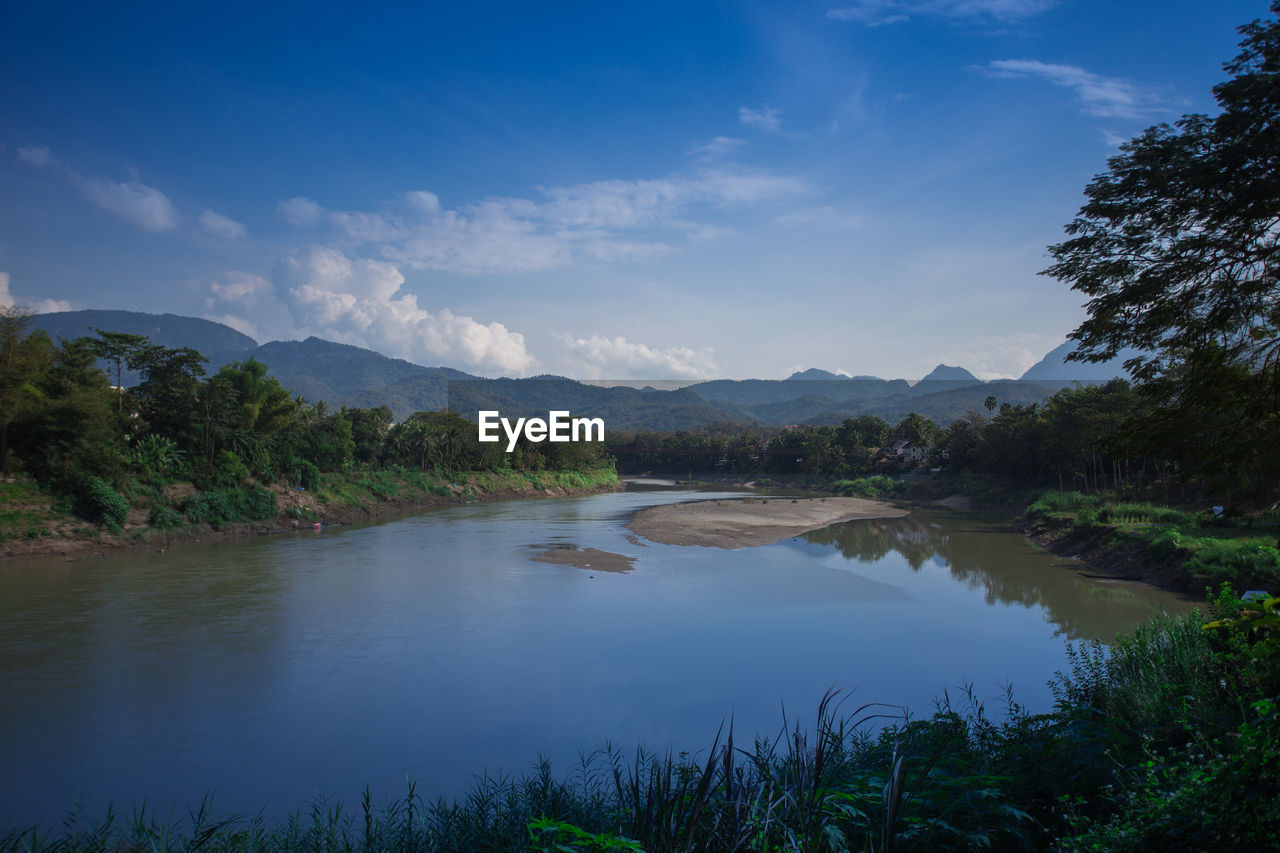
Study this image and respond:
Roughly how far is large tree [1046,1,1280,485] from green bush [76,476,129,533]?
2773 cm

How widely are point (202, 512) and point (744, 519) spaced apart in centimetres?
2407

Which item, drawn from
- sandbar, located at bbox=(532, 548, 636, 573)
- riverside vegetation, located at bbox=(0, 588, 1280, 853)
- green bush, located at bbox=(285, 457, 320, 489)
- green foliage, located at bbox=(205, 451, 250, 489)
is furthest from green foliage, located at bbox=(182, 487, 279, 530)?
riverside vegetation, located at bbox=(0, 588, 1280, 853)

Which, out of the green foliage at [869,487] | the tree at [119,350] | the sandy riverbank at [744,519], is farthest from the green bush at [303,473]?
the green foliage at [869,487]

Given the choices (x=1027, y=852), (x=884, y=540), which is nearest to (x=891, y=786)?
(x=1027, y=852)

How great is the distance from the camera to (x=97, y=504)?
22.4 metres

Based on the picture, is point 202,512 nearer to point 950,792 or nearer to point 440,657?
point 440,657

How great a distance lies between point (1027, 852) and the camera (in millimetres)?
3449

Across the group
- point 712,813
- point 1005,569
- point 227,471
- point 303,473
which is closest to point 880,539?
point 1005,569

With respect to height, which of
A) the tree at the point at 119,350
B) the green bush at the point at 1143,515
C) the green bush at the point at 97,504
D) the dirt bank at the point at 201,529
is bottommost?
the dirt bank at the point at 201,529

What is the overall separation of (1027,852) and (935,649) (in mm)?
9062

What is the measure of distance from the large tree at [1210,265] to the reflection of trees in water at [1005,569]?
7615mm

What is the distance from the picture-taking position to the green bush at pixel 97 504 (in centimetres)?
2230

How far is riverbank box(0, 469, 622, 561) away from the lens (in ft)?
67.9

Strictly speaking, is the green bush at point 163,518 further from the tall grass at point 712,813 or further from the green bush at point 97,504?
the tall grass at point 712,813
